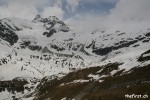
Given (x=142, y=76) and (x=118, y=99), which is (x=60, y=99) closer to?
(x=142, y=76)

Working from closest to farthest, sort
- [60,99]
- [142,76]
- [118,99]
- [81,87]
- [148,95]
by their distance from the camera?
1. [148,95]
2. [118,99]
3. [142,76]
4. [60,99]
5. [81,87]

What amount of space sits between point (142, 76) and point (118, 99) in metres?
38.1

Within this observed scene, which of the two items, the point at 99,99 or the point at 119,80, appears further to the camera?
the point at 119,80

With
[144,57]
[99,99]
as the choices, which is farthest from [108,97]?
[144,57]

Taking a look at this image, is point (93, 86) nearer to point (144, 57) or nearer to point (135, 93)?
point (144, 57)

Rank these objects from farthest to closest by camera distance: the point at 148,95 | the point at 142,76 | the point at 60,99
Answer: the point at 60,99
the point at 142,76
the point at 148,95

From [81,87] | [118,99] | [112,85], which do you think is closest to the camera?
[118,99]

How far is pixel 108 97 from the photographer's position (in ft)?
272

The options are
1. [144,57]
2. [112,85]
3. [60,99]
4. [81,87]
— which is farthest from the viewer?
[144,57]

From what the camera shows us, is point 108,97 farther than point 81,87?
No

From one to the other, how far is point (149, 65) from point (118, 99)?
51860 millimetres

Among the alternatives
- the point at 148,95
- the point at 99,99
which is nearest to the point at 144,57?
the point at 99,99

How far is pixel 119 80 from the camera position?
123 m

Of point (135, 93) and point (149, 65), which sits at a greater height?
point (149, 65)
